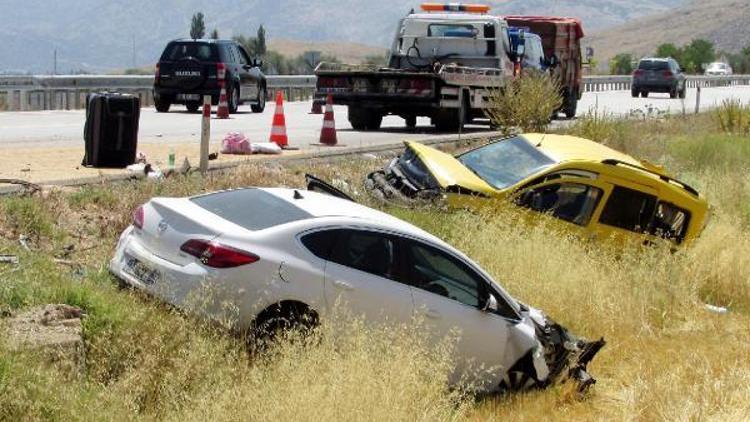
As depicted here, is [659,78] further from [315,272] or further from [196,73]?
[315,272]

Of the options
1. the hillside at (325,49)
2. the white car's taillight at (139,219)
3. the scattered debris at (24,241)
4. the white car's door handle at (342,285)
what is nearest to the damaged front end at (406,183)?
the scattered debris at (24,241)

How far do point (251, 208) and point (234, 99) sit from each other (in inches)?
832

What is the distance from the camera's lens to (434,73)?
23.7 metres

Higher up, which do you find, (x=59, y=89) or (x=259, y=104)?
(x=59, y=89)

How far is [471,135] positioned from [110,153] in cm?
954

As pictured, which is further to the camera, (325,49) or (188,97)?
(325,49)

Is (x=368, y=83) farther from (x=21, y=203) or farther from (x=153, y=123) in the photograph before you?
(x=21, y=203)

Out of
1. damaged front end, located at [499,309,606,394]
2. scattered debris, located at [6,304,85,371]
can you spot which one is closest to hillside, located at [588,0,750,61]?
damaged front end, located at [499,309,606,394]

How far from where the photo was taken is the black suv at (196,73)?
29828mm

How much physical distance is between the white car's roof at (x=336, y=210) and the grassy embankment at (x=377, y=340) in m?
0.96

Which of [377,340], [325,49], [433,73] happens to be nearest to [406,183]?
[377,340]

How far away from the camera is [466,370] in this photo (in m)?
9.77

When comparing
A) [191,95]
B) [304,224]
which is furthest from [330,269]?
[191,95]

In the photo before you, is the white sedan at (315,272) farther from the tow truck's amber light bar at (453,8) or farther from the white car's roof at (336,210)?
the tow truck's amber light bar at (453,8)
